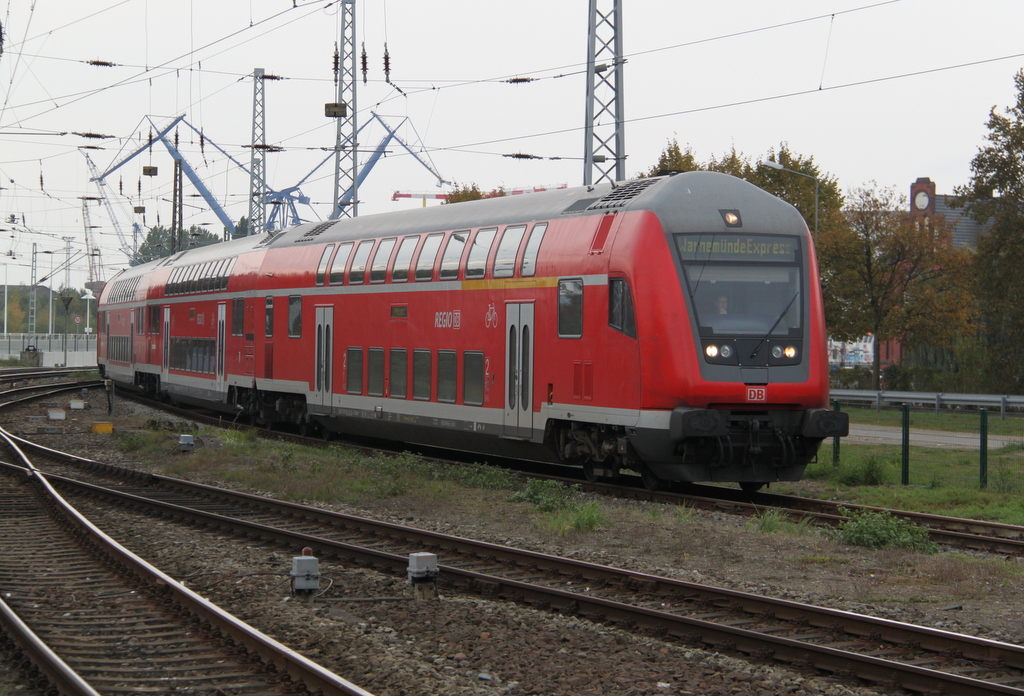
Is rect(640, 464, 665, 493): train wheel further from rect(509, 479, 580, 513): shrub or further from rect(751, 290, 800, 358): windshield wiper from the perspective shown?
rect(751, 290, 800, 358): windshield wiper

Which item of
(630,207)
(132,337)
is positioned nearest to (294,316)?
(630,207)

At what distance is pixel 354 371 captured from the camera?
814 inches

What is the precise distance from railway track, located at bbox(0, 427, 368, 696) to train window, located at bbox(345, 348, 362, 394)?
899 centimetres

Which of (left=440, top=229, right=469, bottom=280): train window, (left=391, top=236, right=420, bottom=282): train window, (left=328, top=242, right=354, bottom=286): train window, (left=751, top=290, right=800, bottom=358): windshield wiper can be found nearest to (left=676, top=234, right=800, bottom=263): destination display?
(left=751, top=290, right=800, bottom=358): windshield wiper

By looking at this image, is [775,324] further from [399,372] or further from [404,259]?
[399,372]

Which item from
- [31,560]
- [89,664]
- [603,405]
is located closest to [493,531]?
[603,405]

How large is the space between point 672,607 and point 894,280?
3562 centimetres

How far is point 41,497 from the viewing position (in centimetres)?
1509

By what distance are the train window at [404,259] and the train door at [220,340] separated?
850cm

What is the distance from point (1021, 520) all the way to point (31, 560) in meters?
11.3

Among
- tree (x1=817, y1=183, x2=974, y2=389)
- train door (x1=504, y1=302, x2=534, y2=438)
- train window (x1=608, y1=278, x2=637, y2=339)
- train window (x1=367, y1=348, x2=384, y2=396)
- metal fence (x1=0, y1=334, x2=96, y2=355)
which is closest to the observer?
train window (x1=608, y1=278, x2=637, y2=339)

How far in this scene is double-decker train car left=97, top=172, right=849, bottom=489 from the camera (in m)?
13.7

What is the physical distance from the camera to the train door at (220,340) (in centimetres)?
2647

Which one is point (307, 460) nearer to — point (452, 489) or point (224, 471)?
point (224, 471)
